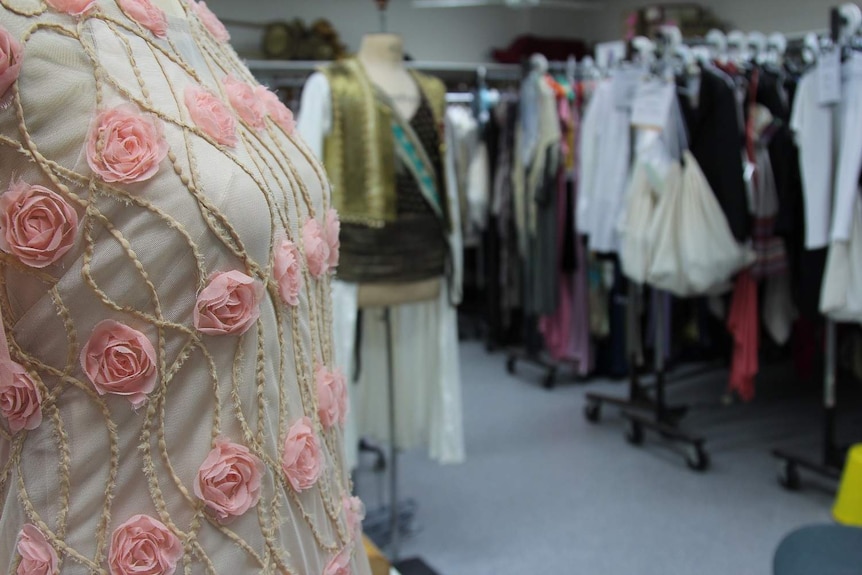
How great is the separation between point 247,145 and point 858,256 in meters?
2.25

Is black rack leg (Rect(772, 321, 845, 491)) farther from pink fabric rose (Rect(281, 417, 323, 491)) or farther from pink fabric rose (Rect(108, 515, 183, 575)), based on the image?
pink fabric rose (Rect(108, 515, 183, 575))

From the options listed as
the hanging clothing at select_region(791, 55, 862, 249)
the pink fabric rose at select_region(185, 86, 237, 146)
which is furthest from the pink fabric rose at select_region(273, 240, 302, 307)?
the hanging clothing at select_region(791, 55, 862, 249)

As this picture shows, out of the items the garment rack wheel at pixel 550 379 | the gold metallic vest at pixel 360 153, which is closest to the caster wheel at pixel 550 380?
the garment rack wheel at pixel 550 379

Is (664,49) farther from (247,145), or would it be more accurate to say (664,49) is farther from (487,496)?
(247,145)

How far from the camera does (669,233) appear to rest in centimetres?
283

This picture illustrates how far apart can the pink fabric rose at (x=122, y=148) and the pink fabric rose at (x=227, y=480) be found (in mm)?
248

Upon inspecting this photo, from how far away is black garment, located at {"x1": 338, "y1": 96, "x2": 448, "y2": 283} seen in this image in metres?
2.16

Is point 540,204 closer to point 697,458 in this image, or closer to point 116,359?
point 697,458

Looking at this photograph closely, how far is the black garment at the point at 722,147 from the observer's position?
2.77m

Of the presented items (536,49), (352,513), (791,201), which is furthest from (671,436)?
(536,49)

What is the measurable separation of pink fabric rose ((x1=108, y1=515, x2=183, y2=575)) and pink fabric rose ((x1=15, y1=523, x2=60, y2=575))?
0.05m

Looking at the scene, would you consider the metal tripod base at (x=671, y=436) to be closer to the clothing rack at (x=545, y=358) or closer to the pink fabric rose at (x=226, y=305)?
the clothing rack at (x=545, y=358)

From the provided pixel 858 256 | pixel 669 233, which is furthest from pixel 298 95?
pixel 858 256

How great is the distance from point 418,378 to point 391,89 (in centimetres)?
91
